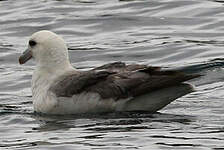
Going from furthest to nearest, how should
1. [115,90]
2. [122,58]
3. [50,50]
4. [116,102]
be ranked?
[122,58], [50,50], [116,102], [115,90]

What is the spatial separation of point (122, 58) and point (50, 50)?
13.3 feet

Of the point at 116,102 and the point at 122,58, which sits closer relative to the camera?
the point at 116,102

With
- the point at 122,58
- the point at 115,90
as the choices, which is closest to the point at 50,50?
the point at 115,90

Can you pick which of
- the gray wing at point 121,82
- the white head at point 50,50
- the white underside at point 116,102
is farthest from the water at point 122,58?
the white head at point 50,50

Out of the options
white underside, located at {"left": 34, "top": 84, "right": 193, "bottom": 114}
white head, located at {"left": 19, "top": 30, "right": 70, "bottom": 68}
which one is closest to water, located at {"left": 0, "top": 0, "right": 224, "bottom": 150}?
white underside, located at {"left": 34, "top": 84, "right": 193, "bottom": 114}

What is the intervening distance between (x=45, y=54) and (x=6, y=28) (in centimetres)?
693

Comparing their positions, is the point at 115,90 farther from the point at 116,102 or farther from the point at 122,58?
the point at 122,58

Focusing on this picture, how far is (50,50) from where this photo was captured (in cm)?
1324

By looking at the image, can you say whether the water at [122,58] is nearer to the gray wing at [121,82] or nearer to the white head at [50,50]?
the gray wing at [121,82]

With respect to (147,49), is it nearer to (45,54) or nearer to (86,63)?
(86,63)

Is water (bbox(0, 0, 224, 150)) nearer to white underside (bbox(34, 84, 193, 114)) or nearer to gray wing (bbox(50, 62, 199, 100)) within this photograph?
white underside (bbox(34, 84, 193, 114))

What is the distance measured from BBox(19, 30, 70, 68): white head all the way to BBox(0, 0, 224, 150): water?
0.74m

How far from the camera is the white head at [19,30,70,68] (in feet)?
43.3

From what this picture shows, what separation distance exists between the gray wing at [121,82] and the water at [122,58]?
315 millimetres
